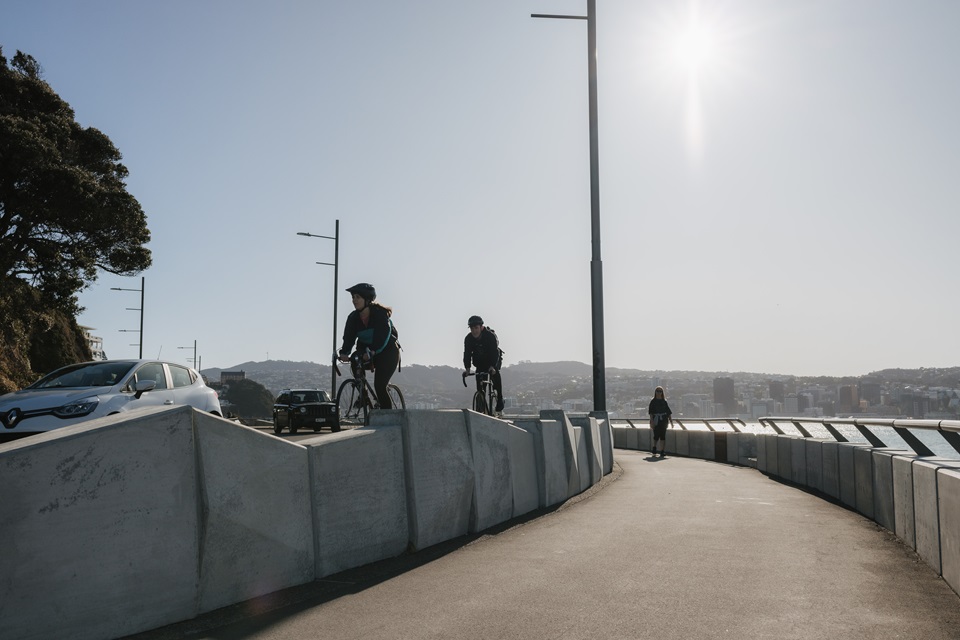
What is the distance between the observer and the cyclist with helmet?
925 cm

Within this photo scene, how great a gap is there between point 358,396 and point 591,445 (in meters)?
4.77

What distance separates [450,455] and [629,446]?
23786 mm

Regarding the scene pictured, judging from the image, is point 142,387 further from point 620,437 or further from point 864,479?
point 620,437

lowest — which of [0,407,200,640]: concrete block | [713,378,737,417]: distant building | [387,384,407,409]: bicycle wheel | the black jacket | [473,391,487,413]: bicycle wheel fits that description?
[713,378,737,417]: distant building

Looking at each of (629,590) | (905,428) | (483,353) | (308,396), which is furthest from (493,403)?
(308,396)

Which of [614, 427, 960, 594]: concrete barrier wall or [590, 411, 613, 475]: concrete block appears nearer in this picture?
[614, 427, 960, 594]: concrete barrier wall

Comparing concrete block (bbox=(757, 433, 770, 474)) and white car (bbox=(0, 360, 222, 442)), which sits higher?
white car (bbox=(0, 360, 222, 442))

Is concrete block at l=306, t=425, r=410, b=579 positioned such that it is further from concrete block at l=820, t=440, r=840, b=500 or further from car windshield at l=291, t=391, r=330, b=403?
car windshield at l=291, t=391, r=330, b=403

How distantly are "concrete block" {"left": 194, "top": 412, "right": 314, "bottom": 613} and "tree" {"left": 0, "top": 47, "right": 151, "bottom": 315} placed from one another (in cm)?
2664

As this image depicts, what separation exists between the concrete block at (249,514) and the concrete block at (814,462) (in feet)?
30.6

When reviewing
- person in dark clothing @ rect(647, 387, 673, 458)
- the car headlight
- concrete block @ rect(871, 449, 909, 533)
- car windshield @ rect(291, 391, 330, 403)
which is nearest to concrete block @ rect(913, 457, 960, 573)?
concrete block @ rect(871, 449, 909, 533)

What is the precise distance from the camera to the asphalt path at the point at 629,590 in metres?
4.42

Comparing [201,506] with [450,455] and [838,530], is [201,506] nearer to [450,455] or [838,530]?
[450,455]

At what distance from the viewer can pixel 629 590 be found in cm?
526
